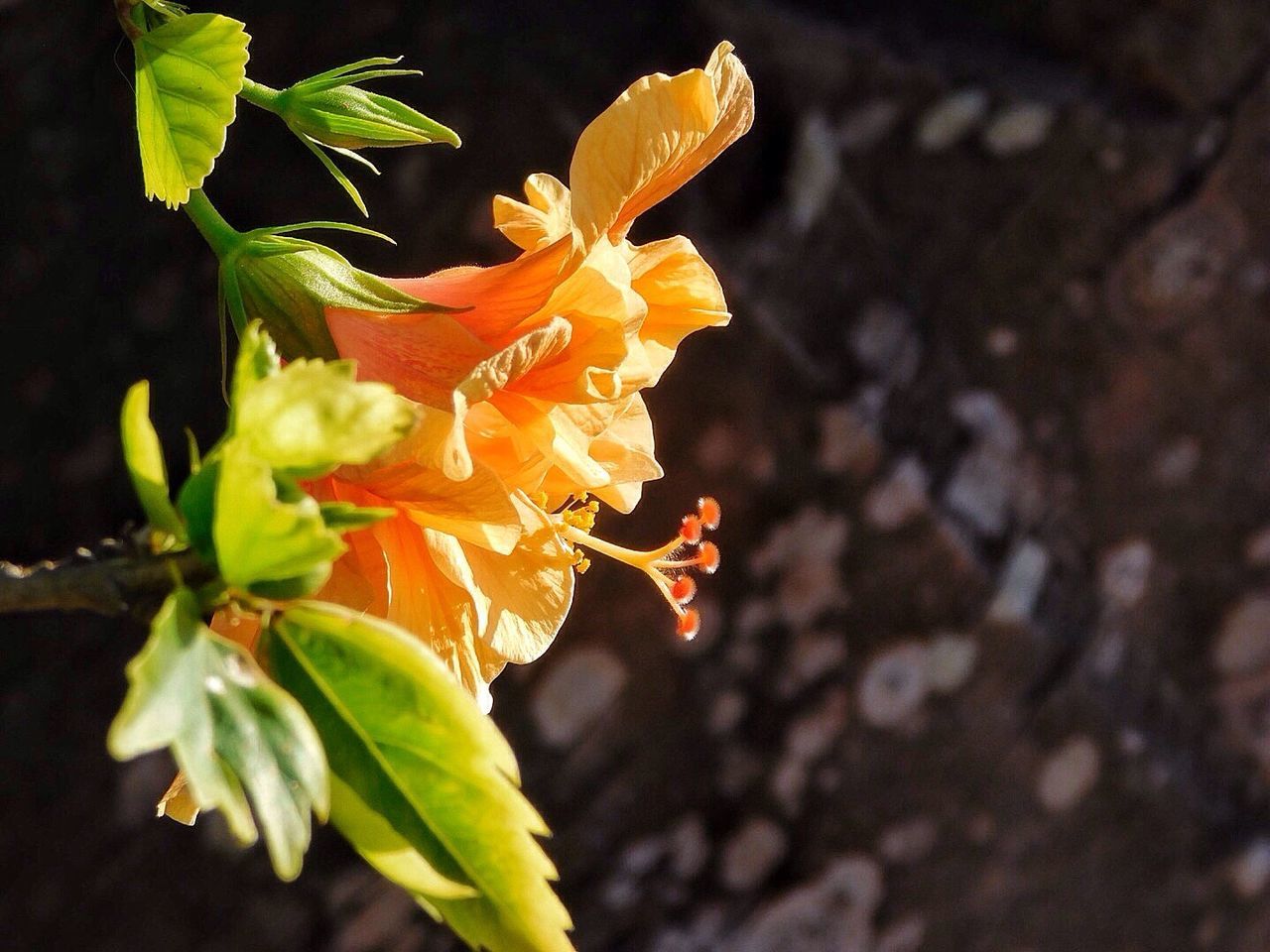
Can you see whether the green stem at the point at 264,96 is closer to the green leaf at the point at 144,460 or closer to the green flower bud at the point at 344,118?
the green flower bud at the point at 344,118

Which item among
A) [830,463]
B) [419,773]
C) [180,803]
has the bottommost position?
[830,463]

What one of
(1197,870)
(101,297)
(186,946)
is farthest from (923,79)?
(186,946)

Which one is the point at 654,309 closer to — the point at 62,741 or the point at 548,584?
the point at 548,584

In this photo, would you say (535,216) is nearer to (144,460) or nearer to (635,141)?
(635,141)

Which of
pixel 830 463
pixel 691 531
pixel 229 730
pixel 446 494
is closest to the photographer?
pixel 229 730

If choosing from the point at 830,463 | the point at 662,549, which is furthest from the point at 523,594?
the point at 830,463

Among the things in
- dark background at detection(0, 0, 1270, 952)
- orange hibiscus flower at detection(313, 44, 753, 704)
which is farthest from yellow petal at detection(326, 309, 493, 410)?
dark background at detection(0, 0, 1270, 952)
